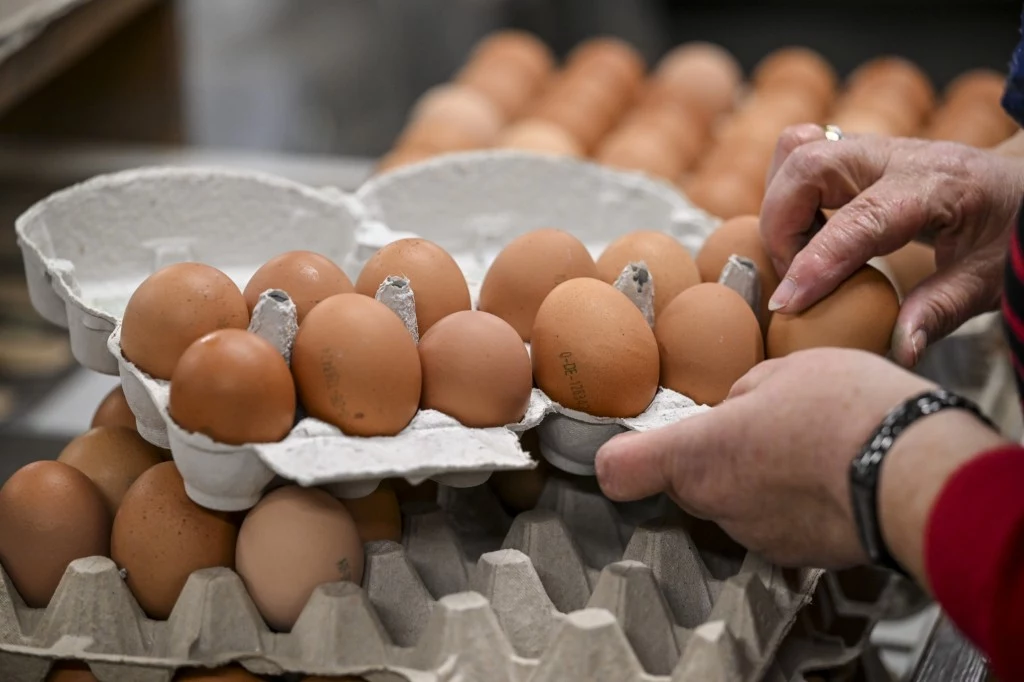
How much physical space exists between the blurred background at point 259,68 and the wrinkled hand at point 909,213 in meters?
0.51

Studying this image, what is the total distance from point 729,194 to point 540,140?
1.51 feet

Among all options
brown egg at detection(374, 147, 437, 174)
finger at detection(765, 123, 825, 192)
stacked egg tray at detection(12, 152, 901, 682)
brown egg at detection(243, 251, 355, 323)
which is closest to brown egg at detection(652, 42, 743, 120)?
brown egg at detection(374, 147, 437, 174)

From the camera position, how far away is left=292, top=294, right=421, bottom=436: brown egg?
3.20 feet

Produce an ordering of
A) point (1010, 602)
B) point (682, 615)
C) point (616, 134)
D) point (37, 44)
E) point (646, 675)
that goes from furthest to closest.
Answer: point (616, 134), point (37, 44), point (682, 615), point (646, 675), point (1010, 602)

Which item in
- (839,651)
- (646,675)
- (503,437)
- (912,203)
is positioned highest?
(912,203)

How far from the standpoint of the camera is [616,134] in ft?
7.64

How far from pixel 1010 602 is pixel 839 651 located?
1.46 ft

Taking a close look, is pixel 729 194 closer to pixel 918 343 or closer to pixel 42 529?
pixel 918 343

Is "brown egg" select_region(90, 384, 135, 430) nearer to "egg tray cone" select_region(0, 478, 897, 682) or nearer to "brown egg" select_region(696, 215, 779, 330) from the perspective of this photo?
"egg tray cone" select_region(0, 478, 897, 682)

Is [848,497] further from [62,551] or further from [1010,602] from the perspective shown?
[62,551]

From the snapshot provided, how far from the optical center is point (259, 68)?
4773 mm

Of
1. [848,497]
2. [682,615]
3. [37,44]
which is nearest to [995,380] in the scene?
[682,615]

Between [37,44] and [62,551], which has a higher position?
[37,44]

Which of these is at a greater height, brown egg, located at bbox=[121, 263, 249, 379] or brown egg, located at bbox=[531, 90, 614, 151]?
Answer: brown egg, located at bbox=[121, 263, 249, 379]
